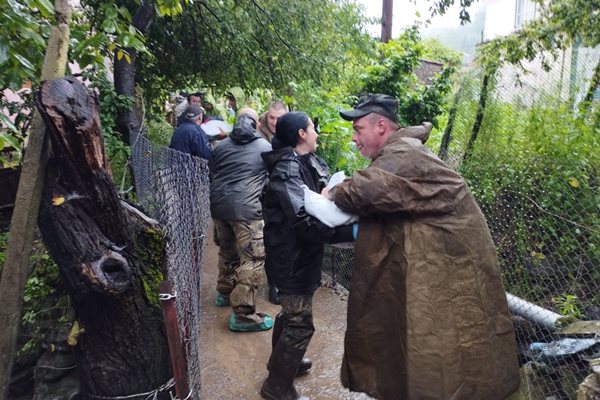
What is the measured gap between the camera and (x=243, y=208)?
4.15 meters

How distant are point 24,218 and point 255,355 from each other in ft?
8.56

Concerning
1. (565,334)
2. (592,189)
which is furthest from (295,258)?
(592,189)

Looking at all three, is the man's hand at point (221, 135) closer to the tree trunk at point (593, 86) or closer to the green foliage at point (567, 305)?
the tree trunk at point (593, 86)

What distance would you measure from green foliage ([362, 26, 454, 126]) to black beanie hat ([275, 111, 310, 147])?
4001 mm

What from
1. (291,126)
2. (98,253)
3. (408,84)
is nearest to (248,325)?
(291,126)

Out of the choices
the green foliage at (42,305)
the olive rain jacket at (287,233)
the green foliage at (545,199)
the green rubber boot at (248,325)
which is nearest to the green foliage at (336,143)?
the green foliage at (545,199)

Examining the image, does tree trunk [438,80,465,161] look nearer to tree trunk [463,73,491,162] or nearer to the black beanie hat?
tree trunk [463,73,491,162]

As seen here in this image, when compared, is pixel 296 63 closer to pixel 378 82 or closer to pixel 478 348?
pixel 378 82

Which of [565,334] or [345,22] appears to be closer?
[565,334]

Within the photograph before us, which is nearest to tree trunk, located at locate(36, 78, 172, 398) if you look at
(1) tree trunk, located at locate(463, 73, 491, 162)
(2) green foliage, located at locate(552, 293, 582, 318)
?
(2) green foliage, located at locate(552, 293, 582, 318)

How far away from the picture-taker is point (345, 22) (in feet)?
28.9

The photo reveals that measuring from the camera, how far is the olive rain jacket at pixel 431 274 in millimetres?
2008

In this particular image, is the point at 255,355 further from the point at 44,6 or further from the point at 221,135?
the point at 221,135

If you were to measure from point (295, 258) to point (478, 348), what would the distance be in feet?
3.88
